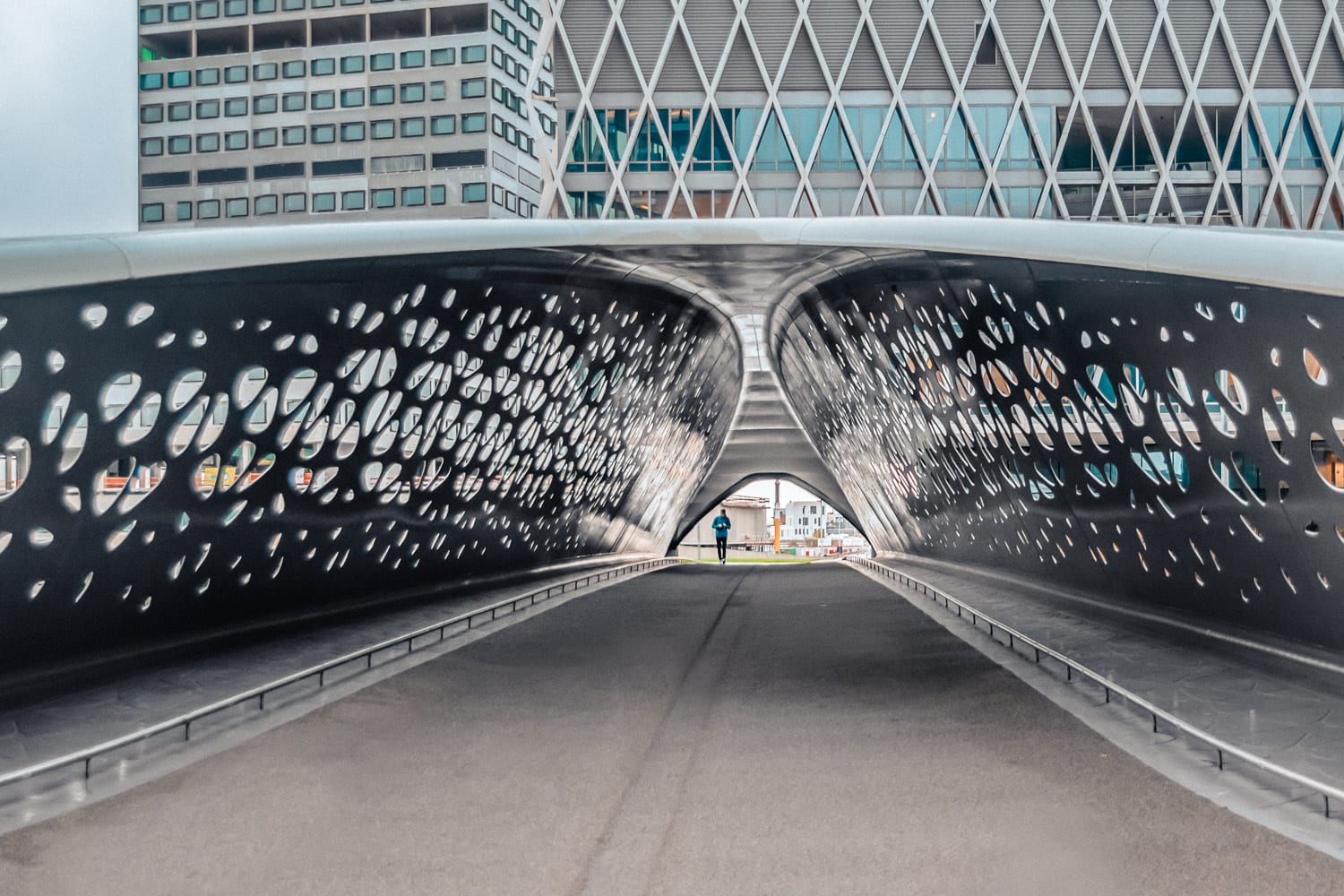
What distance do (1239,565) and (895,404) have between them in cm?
1153

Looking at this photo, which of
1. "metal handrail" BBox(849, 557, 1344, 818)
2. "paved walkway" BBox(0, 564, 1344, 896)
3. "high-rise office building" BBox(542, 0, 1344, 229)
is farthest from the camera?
"high-rise office building" BBox(542, 0, 1344, 229)

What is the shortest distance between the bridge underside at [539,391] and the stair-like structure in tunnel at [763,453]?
15.4 m

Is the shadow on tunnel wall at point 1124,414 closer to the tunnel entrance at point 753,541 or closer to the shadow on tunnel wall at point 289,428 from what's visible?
the shadow on tunnel wall at point 289,428

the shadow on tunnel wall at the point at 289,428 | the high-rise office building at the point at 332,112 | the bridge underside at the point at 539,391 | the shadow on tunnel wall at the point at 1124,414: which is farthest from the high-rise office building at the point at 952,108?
the shadow on tunnel wall at the point at 1124,414

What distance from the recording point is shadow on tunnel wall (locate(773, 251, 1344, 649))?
8664 mm

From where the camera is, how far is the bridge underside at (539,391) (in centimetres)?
864

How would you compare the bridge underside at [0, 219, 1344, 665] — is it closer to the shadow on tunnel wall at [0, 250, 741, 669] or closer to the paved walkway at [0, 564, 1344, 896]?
the shadow on tunnel wall at [0, 250, 741, 669]

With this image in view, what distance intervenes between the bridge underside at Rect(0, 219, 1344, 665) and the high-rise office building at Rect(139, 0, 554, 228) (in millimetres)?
47149

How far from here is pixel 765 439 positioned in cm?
4734

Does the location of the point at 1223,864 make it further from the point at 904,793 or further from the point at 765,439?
the point at 765,439

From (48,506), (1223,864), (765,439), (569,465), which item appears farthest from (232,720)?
(765,439)

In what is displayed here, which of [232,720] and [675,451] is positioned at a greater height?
[675,451]

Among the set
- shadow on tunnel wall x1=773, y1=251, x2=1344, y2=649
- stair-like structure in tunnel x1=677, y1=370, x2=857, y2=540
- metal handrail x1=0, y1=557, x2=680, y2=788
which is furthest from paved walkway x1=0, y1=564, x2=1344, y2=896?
stair-like structure in tunnel x1=677, y1=370, x2=857, y2=540

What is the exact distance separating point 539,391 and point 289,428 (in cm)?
696
